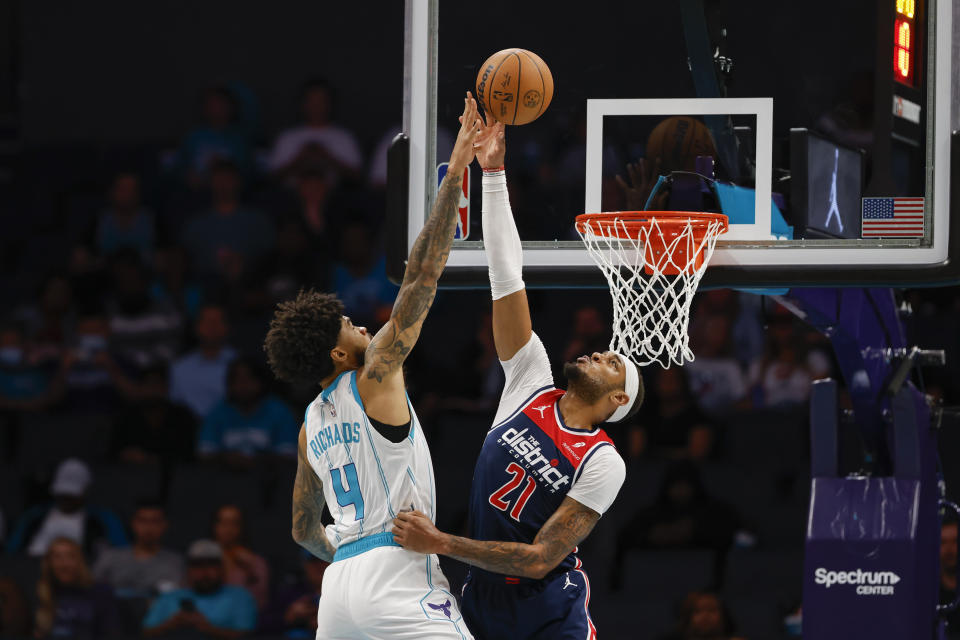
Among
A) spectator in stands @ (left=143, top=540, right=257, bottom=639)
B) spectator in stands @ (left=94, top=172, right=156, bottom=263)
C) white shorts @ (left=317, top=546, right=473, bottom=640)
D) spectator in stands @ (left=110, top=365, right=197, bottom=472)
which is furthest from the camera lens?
spectator in stands @ (left=94, top=172, right=156, bottom=263)

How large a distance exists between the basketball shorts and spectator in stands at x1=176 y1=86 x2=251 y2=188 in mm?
7149

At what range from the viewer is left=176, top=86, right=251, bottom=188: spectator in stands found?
35.4ft

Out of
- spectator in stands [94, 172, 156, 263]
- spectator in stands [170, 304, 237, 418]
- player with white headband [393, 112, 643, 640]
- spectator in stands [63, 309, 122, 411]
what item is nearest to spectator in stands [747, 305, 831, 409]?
spectator in stands [170, 304, 237, 418]

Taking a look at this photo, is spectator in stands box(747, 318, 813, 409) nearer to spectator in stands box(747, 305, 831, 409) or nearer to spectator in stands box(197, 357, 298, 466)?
spectator in stands box(747, 305, 831, 409)

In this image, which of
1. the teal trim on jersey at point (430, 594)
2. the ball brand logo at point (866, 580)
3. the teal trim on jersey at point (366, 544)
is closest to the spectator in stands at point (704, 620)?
the ball brand logo at point (866, 580)

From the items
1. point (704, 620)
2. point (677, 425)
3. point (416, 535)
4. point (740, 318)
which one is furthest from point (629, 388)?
point (740, 318)

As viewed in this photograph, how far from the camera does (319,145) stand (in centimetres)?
1043

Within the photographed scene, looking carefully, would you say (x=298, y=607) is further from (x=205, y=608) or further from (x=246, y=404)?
(x=246, y=404)

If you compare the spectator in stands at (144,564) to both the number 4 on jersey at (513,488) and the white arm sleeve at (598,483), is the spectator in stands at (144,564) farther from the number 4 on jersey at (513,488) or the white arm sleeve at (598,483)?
the white arm sleeve at (598,483)

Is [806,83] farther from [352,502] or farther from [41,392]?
[41,392]

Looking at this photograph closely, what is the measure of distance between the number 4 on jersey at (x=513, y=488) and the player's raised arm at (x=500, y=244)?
401 millimetres

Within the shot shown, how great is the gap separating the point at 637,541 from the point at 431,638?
14.2 feet

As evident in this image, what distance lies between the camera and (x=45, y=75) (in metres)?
11.8

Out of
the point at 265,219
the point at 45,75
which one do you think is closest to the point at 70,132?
the point at 45,75
